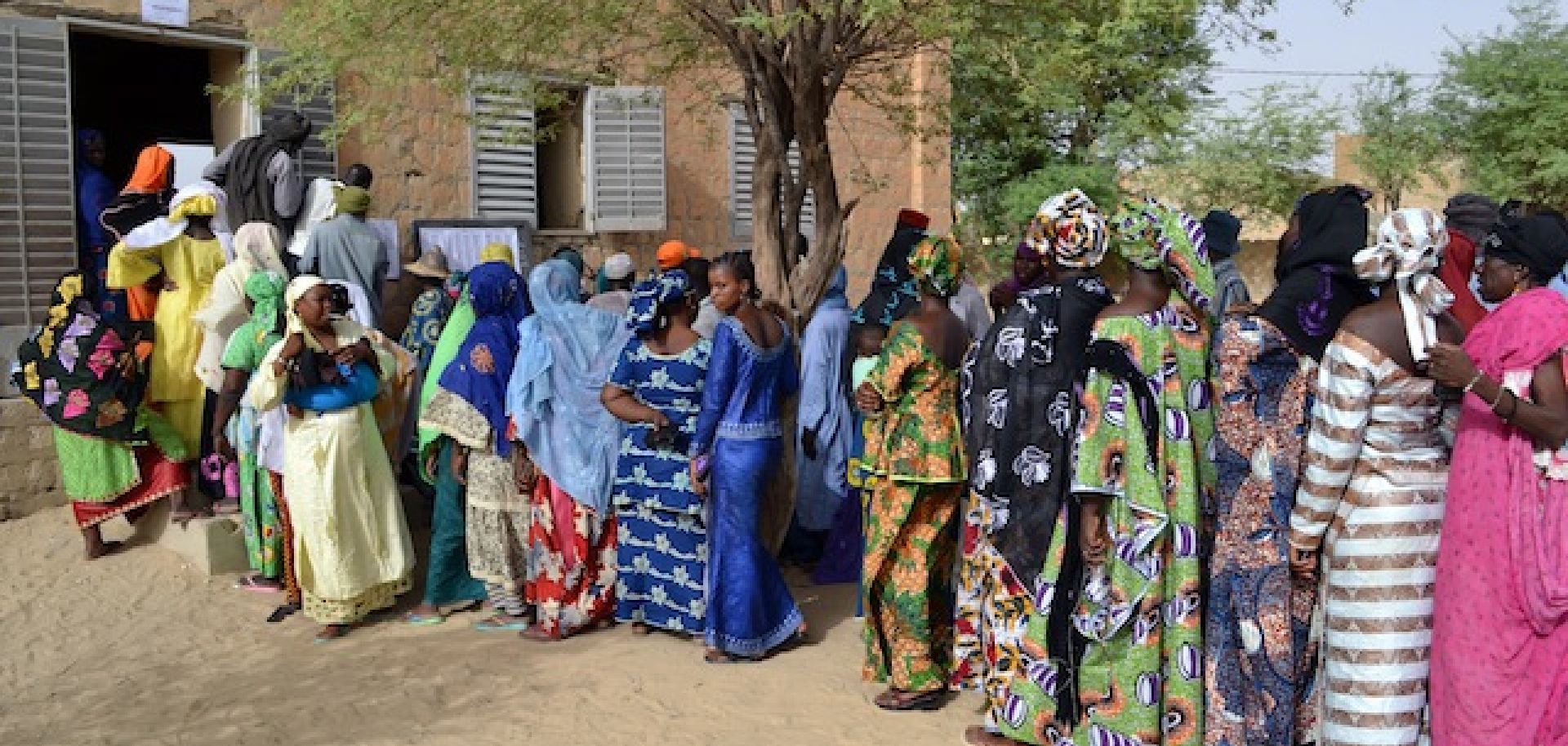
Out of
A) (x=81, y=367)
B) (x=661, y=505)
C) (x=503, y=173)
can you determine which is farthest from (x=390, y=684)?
(x=503, y=173)

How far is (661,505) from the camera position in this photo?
554cm

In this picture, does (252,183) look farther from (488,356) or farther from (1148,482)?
(1148,482)

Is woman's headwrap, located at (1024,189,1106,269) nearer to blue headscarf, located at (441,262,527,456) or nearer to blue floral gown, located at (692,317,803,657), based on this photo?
blue floral gown, located at (692,317,803,657)

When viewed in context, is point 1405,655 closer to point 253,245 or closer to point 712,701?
point 712,701

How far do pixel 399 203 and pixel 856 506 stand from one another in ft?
15.5

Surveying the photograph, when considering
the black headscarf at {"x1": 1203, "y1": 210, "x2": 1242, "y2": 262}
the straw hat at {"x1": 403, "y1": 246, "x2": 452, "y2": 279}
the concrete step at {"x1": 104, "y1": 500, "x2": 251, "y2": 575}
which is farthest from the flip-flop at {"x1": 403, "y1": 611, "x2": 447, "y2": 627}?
the black headscarf at {"x1": 1203, "y1": 210, "x2": 1242, "y2": 262}

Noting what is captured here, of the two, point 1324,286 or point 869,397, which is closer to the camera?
point 1324,286

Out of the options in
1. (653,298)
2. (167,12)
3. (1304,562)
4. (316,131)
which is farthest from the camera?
(316,131)

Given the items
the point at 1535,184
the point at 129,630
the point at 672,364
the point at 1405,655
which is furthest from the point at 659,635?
the point at 1535,184

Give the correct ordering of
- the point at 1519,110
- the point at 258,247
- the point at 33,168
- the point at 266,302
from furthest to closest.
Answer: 1. the point at 1519,110
2. the point at 33,168
3. the point at 258,247
4. the point at 266,302

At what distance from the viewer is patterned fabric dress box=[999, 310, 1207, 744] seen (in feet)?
12.7

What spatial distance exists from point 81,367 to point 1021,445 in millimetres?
5236

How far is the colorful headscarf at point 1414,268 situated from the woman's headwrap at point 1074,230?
0.84 metres

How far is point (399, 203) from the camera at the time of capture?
31.1 ft
